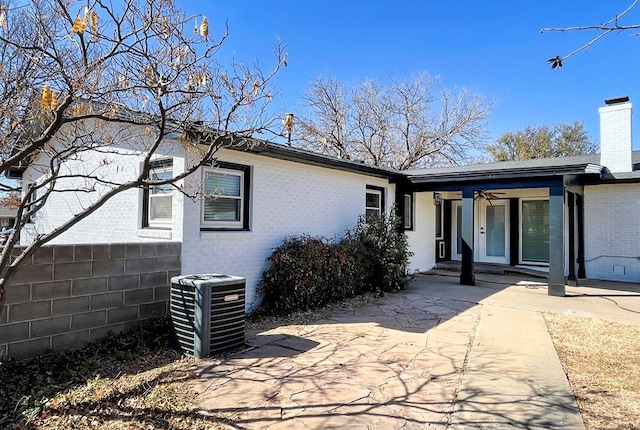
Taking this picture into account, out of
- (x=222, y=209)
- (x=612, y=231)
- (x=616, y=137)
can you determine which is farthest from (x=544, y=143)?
(x=222, y=209)

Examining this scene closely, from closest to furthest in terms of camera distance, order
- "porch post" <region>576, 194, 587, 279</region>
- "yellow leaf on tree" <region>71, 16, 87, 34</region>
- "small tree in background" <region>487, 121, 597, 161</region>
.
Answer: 1. "yellow leaf on tree" <region>71, 16, 87, 34</region>
2. "porch post" <region>576, 194, 587, 279</region>
3. "small tree in background" <region>487, 121, 597, 161</region>

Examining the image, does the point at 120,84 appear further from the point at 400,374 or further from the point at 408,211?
the point at 408,211

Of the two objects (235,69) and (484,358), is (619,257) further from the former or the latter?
(235,69)

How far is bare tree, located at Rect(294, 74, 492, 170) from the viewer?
76.0ft

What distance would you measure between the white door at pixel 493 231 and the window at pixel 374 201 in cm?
453

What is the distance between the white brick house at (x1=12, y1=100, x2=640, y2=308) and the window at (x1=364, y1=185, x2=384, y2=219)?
52mm

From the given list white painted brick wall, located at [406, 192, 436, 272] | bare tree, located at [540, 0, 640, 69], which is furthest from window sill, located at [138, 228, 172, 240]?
white painted brick wall, located at [406, 192, 436, 272]

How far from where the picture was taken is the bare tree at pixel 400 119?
23172 millimetres

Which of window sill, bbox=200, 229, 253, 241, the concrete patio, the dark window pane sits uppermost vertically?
the dark window pane

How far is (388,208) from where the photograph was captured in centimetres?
1079

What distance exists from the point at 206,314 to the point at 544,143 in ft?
88.9

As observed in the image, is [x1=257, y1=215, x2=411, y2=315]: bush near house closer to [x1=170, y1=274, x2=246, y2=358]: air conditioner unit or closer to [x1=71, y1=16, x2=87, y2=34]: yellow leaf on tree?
[x1=170, y1=274, x2=246, y2=358]: air conditioner unit

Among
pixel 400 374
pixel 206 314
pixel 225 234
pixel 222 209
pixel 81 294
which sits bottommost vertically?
pixel 400 374

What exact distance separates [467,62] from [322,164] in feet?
32.0
